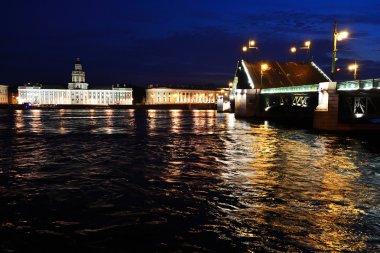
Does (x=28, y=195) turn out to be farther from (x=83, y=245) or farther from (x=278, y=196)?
(x=278, y=196)

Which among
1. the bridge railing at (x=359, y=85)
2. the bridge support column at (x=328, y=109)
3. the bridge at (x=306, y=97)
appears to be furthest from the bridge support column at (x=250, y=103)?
the bridge railing at (x=359, y=85)

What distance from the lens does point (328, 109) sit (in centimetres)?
4469

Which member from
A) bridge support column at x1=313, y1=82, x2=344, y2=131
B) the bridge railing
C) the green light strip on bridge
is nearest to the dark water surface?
the bridge railing

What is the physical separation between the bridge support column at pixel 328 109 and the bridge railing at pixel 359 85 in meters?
0.93

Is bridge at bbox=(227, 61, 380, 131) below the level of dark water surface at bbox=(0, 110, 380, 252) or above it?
above

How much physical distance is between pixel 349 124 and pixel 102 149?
29.4 m

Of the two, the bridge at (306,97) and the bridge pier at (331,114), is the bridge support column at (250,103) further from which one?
the bridge pier at (331,114)

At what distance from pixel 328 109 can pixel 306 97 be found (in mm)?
15098

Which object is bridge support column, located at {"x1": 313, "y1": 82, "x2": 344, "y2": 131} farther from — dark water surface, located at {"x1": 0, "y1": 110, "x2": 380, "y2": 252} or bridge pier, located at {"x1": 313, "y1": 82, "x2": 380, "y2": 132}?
dark water surface, located at {"x1": 0, "y1": 110, "x2": 380, "y2": 252}

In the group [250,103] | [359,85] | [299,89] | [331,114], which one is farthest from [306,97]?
[250,103]

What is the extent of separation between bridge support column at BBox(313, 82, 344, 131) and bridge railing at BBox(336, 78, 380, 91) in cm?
93

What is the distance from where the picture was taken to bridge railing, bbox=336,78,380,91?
35.1 m

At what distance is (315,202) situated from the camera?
1324 centimetres

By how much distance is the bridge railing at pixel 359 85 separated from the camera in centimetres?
3506
